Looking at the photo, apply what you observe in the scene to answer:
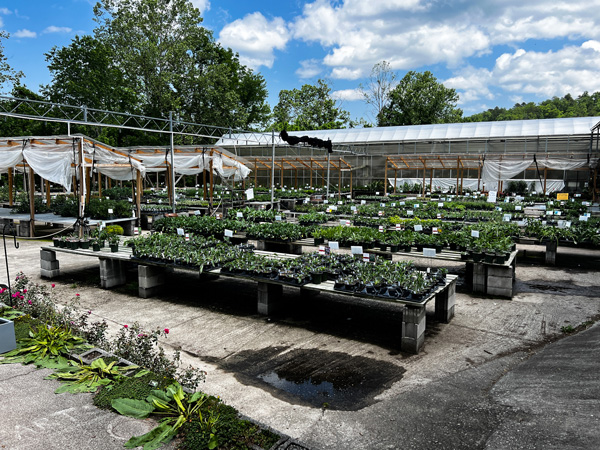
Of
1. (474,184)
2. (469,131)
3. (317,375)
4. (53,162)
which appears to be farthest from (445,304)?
(469,131)

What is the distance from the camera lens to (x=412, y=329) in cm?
528

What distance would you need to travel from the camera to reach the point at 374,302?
7438 millimetres

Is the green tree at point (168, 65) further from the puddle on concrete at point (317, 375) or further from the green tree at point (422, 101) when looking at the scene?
the puddle on concrete at point (317, 375)

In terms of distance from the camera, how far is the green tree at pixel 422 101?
4184 cm

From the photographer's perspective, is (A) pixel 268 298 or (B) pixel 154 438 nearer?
(B) pixel 154 438

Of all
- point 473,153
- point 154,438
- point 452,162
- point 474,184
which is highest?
point 473,153

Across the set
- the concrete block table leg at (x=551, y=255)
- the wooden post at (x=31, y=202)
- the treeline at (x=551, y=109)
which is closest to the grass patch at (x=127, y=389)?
the concrete block table leg at (x=551, y=255)

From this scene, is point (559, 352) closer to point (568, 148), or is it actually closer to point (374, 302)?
point (374, 302)

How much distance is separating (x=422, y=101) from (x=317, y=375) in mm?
41549

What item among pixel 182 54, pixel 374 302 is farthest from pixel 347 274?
pixel 182 54

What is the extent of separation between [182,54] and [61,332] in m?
31.1

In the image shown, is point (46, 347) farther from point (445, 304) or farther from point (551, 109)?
point (551, 109)

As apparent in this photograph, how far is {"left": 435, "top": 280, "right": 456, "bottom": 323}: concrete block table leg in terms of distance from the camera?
637 centimetres

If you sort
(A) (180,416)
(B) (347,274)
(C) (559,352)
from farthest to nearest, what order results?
(B) (347,274)
(C) (559,352)
(A) (180,416)
